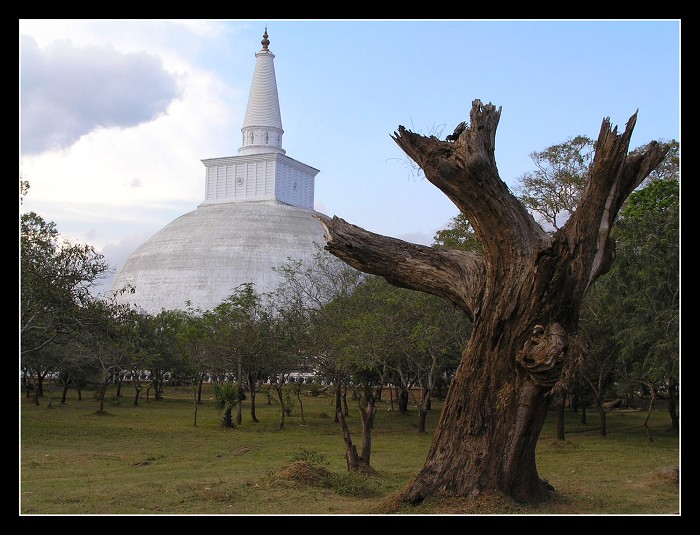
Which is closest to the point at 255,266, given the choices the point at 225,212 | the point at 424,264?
the point at 225,212

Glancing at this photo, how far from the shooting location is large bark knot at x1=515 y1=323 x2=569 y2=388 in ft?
31.1

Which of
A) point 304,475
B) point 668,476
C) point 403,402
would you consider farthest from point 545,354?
point 403,402

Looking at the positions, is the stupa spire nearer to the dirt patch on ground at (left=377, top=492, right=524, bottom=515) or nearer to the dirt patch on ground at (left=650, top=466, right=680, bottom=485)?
the dirt patch on ground at (left=650, top=466, right=680, bottom=485)

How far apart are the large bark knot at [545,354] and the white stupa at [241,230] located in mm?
48416

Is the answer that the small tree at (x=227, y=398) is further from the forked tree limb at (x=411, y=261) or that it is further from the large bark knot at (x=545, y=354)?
the large bark knot at (x=545, y=354)

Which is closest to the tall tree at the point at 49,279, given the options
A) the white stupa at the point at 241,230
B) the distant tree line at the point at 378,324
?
the distant tree line at the point at 378,324

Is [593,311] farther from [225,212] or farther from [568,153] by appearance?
[225,212]

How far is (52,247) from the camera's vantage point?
22.0 m

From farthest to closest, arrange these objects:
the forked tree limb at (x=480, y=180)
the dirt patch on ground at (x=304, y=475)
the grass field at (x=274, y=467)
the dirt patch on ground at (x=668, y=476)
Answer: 1. the dirt patch on ground at (x=668, y=476)
2. the dirt patch on ground at (x=304, y=475)
3. the grass field at (x=274, y=467)
4. the forked tree limb at (x=480, y=180)

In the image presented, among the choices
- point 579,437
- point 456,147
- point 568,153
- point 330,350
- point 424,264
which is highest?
point 568,153

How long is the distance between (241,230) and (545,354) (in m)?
56.5

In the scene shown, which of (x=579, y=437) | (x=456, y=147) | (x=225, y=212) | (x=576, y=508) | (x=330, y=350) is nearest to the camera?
(x=456, y=147)

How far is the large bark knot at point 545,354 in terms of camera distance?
9.48 meters

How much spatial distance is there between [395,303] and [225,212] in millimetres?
45920
